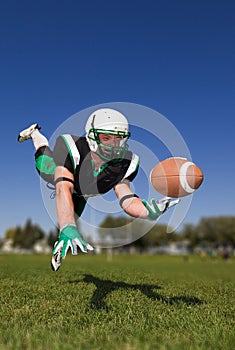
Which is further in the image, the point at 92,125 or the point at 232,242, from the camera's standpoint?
the point at 232,242

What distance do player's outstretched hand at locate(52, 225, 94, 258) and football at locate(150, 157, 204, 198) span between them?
58.6 inches

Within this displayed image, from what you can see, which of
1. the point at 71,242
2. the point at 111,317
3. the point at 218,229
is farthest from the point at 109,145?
the point at 218,229

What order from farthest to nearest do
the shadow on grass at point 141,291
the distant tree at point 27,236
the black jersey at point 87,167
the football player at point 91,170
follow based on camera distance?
the distant tree at point 27,236 → the shadow on grass at point 141,291 → the black jersey at point 87,167 → the football player at point 91,170

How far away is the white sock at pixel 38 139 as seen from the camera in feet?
20.4

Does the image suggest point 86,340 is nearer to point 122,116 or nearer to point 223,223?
point 122,116

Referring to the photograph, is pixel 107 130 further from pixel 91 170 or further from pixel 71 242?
pixel 71 242

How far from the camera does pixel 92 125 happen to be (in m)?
5.36

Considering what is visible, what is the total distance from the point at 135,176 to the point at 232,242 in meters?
107

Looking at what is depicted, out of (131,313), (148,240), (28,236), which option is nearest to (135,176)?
(131,313)

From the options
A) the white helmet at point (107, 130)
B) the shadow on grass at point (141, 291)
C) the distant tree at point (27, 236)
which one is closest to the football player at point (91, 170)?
the white helmet at point (107, 130)

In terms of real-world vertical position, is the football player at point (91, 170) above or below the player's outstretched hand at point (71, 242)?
above

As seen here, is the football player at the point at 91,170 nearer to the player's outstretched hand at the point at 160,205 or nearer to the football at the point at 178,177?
the player's outstretched hand at the point at 160,205

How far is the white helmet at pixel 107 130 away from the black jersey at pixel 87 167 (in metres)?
0.13

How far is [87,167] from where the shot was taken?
214 inches
